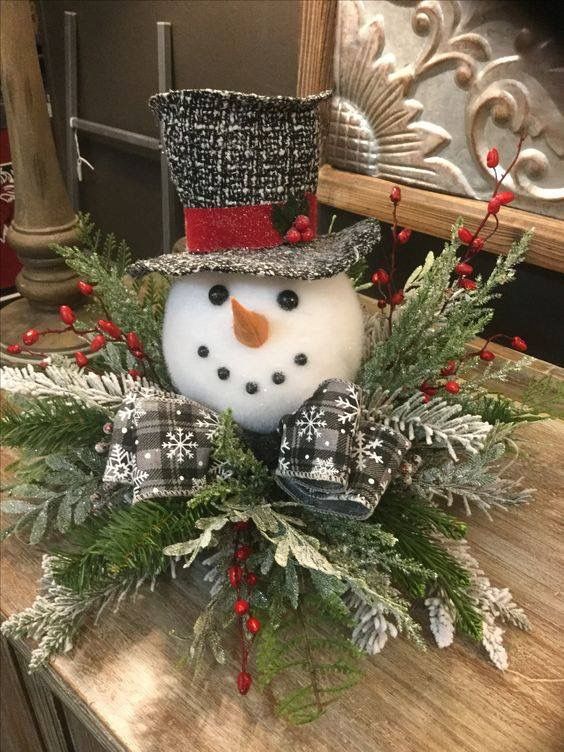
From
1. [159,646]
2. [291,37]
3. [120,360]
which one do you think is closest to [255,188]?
[120,360]

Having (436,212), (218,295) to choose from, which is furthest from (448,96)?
(218,295)

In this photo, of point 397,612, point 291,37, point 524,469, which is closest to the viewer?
point 397,612

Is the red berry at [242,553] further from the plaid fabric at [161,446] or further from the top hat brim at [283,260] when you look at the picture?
the top hat brim at [283,260]

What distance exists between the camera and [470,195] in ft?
2.82

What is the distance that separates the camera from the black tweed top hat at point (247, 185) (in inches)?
18.2

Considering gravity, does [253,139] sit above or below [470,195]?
above

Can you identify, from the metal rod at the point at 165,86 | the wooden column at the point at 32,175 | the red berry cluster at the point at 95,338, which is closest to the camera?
the red berry cluster at the point at 95,338

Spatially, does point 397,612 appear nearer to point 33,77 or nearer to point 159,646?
point 159,646

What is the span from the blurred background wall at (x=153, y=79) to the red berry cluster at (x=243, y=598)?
0.58 meters

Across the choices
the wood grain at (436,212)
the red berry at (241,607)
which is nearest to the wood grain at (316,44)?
the wood grain at (436,212)

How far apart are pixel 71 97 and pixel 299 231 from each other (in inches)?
47.7

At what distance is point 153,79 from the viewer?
4.25 ft

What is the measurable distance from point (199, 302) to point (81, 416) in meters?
0.15

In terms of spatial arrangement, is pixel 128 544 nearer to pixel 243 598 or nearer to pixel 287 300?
pixel 243 598
